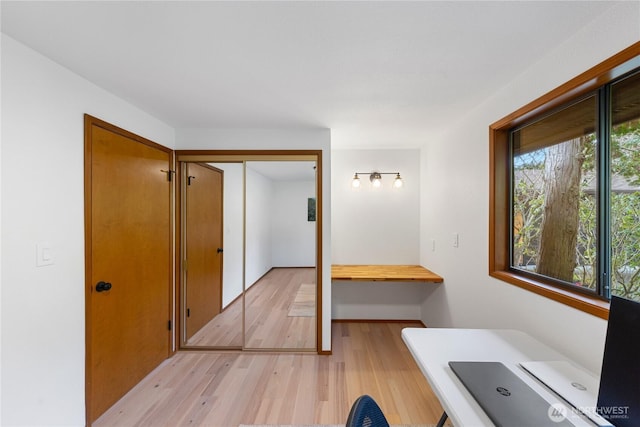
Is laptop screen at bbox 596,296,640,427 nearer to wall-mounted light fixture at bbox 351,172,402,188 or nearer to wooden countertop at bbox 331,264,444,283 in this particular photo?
wooden countertop at bbox 331,264,444,283

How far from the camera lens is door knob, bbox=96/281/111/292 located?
1.79 metres

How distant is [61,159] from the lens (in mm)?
1550

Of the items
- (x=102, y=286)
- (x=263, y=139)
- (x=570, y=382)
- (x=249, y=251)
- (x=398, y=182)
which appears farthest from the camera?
(x=398, y=182)

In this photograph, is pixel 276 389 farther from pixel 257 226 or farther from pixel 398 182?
pixel 398 182

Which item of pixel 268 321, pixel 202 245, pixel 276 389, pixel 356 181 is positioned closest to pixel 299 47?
pixel 356 181

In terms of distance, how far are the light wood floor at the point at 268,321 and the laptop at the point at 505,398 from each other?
6.02 feet

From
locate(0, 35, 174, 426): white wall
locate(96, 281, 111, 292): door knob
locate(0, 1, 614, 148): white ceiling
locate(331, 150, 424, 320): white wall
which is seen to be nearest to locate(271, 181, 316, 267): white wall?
locate(331, 150, 424, 320): white wall

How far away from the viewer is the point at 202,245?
295 centimetres

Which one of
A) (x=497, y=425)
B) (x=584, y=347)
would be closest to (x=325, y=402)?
(x=497, y=425)

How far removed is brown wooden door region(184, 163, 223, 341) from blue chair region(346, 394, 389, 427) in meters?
2.59

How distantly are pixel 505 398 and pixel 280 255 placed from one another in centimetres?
259

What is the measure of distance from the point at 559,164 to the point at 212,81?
7.52ft

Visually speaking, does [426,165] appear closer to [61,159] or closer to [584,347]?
[584,347]

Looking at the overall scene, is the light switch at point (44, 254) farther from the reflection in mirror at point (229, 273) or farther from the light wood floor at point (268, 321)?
the light wood floor at point (268, 321)
